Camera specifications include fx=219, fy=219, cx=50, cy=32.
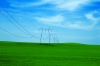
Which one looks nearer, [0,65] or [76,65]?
[0,65]

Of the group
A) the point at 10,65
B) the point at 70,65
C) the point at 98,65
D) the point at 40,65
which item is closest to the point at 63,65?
the point at 70,65

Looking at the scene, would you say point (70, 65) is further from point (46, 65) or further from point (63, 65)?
point (46, 65)

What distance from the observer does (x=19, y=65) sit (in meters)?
20.9

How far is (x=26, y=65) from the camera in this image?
21.0 metres

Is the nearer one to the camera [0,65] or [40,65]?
[0,65]

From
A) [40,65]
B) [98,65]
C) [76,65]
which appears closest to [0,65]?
[40,65]

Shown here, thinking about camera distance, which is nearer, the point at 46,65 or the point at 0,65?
the point at 0,65

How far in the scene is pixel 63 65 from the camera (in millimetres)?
22453

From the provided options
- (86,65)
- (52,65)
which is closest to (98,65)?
(86,65)

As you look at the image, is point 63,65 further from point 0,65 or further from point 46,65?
point 0,65

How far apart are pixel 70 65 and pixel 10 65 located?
6.24 metres

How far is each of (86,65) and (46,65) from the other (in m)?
4.38

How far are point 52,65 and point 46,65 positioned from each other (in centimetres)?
61

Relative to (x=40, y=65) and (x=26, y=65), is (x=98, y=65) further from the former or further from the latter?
(x=26, y=65)
